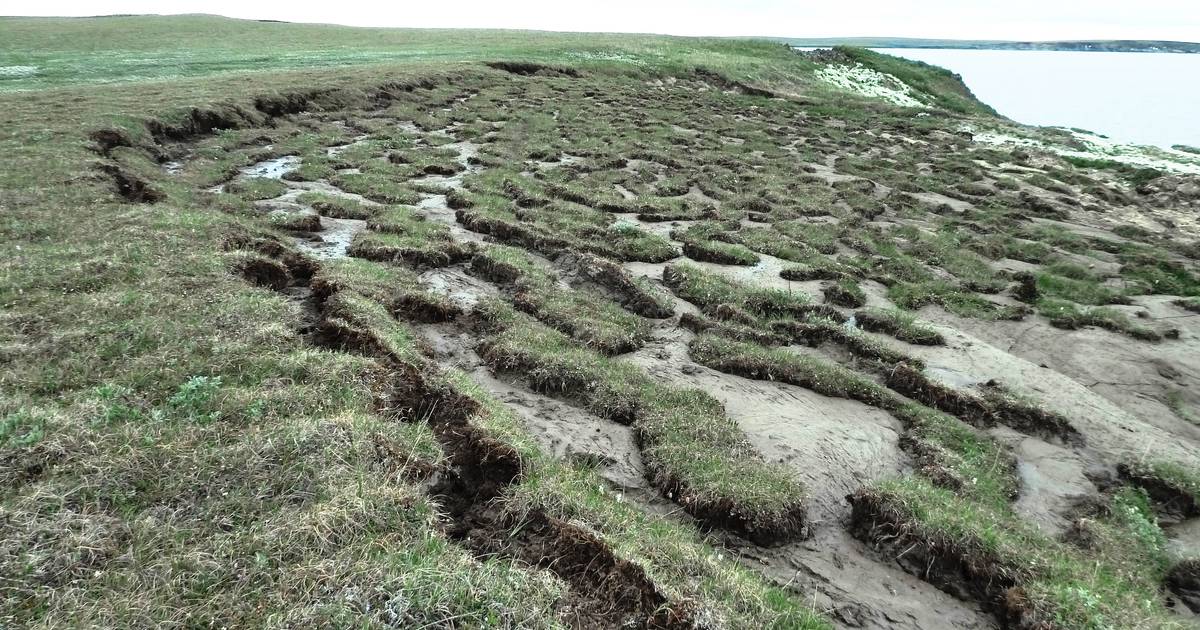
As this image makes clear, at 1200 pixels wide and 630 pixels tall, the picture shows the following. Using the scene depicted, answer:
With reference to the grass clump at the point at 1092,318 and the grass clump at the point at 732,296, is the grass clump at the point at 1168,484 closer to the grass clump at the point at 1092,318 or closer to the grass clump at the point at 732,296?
the grass clump at the point at 1092,318

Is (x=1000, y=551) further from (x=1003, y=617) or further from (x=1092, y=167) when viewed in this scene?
(x=1092, y=167)

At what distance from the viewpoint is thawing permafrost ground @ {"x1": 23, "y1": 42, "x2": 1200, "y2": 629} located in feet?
21.3

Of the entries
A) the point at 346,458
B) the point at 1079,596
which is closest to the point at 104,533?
the point at 346,458

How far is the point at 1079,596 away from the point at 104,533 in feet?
30.8

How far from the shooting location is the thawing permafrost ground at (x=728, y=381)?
649 centimetres

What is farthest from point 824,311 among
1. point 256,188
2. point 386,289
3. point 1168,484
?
point 256,188

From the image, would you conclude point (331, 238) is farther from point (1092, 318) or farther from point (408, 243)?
point (1092, 318)

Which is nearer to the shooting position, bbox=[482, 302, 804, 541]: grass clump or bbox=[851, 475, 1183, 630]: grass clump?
bbox=[851, 475, 1183, 630]: grass clump

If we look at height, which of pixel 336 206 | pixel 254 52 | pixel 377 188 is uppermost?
pixel 254 52

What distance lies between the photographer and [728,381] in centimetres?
1141

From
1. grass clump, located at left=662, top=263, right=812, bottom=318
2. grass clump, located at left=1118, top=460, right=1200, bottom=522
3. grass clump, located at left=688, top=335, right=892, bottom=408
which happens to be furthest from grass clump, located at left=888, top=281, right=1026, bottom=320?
grass clump, located at left=1118, top=460, right=1200, bottom=522

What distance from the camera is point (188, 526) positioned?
18.3 feet

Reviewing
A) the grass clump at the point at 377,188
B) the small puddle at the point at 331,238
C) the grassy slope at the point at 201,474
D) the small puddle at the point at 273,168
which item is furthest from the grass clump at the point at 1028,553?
the small puddle at the point at 273,168

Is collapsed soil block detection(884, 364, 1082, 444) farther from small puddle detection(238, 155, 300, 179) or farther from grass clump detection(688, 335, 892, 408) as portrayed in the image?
small puddle detection(238, 155, 300, 179)
